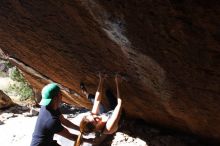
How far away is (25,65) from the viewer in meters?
8.09

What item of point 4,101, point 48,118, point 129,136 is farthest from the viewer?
point 4,101

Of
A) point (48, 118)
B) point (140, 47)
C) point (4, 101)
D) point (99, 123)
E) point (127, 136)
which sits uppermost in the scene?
point (140, 47)

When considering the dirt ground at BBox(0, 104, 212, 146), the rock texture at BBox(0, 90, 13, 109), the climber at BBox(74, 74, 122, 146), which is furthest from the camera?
the rock texture at BBox(0, 90, 13, 109)

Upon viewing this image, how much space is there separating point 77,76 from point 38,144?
2.04 meters

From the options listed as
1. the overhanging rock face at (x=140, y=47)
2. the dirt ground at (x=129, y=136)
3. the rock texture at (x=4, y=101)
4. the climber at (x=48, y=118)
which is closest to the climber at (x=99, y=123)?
the climber at (x=48, y=118)

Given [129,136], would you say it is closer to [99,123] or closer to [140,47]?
[99,123]

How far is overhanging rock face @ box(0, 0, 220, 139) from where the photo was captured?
3.51 meters

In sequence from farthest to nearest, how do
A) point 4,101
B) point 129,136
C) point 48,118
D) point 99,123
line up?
point 4,101 → point 129,136 → point 99,123 → point 48,118

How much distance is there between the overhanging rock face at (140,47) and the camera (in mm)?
3510

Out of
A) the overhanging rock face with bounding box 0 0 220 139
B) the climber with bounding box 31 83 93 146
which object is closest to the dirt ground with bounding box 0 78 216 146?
the overhanging rock face with bounding box 0 0 220 139

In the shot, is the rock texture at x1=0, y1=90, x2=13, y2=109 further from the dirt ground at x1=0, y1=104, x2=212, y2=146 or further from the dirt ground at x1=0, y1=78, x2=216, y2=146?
the dirt ground at x1=0, y1=104, x2=212, y2=146

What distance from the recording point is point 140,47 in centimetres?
423

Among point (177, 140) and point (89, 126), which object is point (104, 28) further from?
point (177, 140)

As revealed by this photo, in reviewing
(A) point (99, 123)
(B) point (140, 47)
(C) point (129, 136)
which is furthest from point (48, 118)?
(C) point (129, 136)
